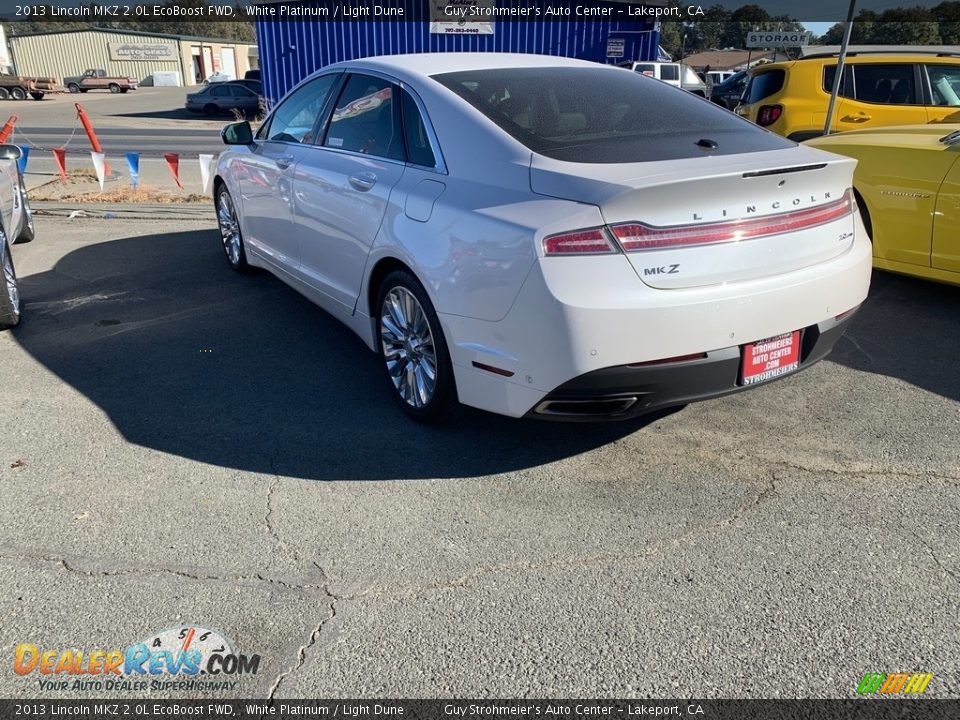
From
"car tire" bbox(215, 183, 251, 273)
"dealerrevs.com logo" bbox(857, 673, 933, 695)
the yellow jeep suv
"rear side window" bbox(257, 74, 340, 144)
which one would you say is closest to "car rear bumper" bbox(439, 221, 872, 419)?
"dealerrevs.com logo" bbox(857, 673, 933, 695)

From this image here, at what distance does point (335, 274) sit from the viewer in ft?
14.3

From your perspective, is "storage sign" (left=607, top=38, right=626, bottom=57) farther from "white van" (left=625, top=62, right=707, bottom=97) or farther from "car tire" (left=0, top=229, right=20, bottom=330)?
"car tire" (left=0, top=229, right=20, bottom=330)

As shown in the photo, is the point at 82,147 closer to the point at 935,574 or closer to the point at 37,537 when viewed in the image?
the point at 37,537

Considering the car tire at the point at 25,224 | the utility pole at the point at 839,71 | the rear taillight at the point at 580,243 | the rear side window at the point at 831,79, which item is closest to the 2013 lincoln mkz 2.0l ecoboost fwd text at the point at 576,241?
the rear taillight at the point at 580,243

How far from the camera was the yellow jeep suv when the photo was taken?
9125mm

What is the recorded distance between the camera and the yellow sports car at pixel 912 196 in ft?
16.6

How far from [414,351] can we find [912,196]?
12.3ft

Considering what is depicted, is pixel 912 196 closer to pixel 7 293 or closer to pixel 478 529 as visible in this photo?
pixel 478 529

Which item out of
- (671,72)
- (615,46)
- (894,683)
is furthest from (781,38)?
(894,683)

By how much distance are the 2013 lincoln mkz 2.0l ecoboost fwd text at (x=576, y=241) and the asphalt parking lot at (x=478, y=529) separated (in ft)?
1.45

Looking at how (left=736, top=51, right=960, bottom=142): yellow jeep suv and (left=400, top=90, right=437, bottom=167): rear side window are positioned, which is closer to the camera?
(left=400, top=90, right=437, bottom=167): rear side window

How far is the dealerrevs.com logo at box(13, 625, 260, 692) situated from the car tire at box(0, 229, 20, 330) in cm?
339

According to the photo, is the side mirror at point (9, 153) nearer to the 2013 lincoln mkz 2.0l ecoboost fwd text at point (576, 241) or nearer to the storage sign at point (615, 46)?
the 2013 lincoln mkz 2.0l ecoboost fwd text at point (576, 241)

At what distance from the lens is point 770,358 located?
3.19 m
